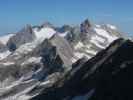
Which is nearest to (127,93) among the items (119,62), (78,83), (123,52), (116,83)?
(116,83)

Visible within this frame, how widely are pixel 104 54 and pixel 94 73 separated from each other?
22290mm

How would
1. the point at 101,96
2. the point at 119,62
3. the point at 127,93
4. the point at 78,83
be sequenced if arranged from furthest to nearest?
the point at 78,83 → the point at 119,62 → the point at 101,96 → the point at 127,93

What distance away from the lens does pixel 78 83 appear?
149m

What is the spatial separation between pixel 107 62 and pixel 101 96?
1196 inches

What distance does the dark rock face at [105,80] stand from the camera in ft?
359

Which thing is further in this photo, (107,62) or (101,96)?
(107,62)

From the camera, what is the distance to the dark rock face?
4304 inches

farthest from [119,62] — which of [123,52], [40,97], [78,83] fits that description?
[40,97]

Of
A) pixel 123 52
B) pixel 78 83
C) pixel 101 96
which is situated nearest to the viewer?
pixel 101 96

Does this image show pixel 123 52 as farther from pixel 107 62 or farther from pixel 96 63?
pixel 96 63

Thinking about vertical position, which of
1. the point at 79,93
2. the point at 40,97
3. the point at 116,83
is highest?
the point at 116,83

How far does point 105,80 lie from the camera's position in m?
123

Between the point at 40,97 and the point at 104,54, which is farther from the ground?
the point at 104,54

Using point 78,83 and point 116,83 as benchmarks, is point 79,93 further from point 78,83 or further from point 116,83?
point 116,83
